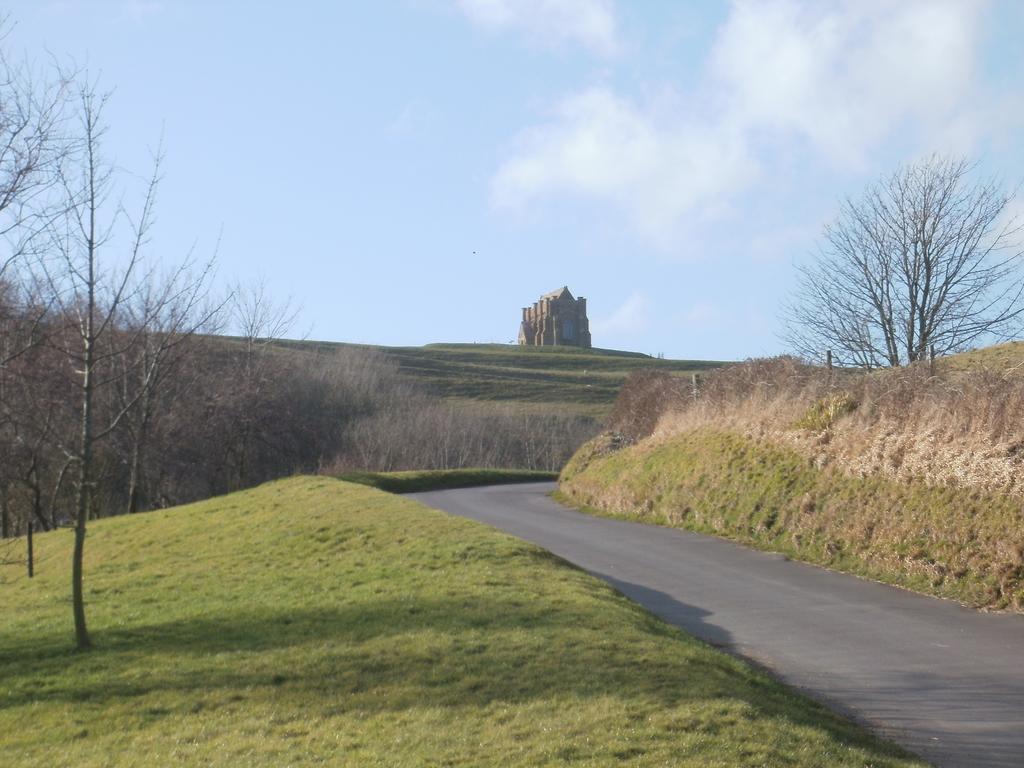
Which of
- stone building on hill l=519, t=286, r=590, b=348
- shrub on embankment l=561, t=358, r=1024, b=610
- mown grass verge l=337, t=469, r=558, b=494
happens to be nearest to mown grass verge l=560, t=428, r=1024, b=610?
shrub on embankment l=561, t=358, r=1024, b=610

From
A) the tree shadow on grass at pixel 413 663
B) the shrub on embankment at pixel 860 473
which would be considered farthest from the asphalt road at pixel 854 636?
the tree shadow on grass at pixel 413 663

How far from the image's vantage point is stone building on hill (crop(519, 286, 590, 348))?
471 feet

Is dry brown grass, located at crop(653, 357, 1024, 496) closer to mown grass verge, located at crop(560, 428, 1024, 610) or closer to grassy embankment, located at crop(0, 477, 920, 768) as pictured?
mown grass verge, located at crop(560, 428, 1024, 610)

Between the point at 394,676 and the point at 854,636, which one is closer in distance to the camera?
the point at 394,676

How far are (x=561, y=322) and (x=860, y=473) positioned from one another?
418 ft

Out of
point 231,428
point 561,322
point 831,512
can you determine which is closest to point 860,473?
point 831,512

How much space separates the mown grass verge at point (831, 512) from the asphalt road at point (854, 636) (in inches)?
18.7

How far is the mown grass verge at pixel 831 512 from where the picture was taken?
1301 centimetres

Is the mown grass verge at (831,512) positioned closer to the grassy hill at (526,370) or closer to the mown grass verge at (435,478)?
the mown grass verge at (435,478)

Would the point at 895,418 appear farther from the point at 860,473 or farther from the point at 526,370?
the point at 526,370

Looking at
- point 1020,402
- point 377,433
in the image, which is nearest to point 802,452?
point 1020,402

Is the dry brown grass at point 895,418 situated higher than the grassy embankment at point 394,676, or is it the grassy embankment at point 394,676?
the dry brown grass at point 895,418

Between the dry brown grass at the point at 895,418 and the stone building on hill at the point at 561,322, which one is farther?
the stone building on hill at the point at 561,322

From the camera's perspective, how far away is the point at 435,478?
40.5 metres
